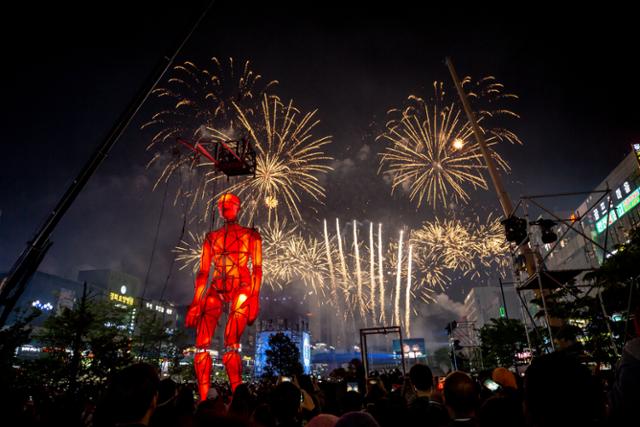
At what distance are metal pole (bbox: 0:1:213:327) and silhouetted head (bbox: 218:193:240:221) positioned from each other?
15.1ft

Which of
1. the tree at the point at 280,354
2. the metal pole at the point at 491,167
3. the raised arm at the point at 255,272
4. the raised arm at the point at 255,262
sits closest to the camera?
the metal pole at the point at 491,167

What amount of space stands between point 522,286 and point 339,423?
453 inches

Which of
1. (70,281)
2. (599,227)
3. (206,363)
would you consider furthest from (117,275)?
(599,227)

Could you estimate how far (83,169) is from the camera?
12.0 meters

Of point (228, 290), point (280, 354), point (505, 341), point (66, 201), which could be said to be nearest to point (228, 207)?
point (228, 290)

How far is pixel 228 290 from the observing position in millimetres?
14445

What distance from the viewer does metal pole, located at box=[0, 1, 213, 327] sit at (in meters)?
9.61

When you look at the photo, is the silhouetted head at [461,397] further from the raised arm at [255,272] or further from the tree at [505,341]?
the tree at [505,341]

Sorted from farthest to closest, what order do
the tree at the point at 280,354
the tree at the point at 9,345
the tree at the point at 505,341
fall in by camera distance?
1. the tree at the point at 280,354
2. the tree at the point at 505,341
3. the tree at the point at 9,345

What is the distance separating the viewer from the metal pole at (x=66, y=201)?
31.5 ft

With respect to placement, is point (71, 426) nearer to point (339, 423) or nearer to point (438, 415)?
point (339, 423)

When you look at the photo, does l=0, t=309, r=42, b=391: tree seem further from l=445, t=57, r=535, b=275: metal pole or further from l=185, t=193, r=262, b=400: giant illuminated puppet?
l=445, t=57, r=535, b=275: metal pole

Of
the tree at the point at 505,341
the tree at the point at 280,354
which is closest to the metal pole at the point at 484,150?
the tree at the point at 505,341

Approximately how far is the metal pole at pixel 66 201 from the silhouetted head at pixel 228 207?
4.61m
